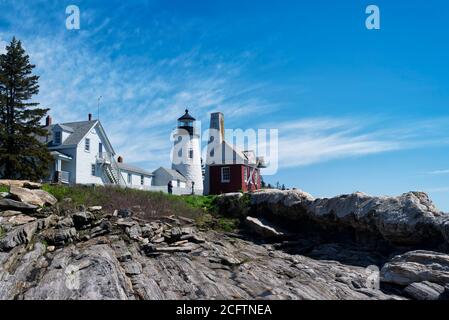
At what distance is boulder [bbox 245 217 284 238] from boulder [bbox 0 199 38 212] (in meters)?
10.7

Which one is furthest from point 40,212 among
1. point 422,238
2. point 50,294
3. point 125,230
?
point 422,238

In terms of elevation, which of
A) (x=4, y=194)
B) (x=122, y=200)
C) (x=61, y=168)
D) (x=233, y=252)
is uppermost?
(x=61, y=168)

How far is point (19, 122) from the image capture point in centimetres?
2811

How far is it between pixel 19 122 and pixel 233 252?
20.7 meters

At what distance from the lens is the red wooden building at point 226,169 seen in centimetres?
3478

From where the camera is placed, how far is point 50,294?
968cm

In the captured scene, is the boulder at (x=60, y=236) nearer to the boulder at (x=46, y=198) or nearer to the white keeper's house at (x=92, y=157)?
the boulder at (x=46, y=198)

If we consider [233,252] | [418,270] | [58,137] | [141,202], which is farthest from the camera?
[58,137]

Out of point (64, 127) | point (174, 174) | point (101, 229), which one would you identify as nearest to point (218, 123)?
point (174, 174)

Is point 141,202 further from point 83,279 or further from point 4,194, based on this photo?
point 83,279

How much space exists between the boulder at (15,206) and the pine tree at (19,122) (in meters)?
10.9

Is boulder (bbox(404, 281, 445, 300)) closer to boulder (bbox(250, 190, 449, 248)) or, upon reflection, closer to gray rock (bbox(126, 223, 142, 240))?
boulder (bbox(250, 190, 449, 248))

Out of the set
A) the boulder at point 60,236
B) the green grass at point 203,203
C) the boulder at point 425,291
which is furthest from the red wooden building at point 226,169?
the boulder at point 425,291

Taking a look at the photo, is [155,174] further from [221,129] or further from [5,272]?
[5,272]
